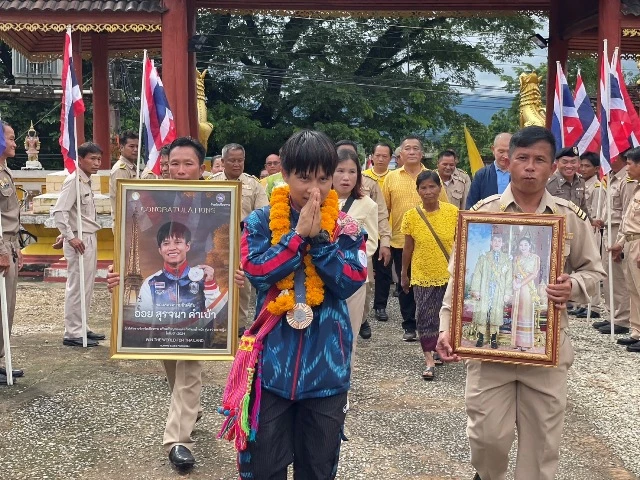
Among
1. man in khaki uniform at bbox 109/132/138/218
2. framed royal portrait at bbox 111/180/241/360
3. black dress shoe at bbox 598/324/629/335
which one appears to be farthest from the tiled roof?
framed royal portrait at bbox 111/180/241/360

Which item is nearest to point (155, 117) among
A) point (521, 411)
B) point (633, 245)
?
point (633, 245)

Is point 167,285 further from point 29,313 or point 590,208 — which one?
point 590,208

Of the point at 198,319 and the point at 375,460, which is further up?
the point at 198,319

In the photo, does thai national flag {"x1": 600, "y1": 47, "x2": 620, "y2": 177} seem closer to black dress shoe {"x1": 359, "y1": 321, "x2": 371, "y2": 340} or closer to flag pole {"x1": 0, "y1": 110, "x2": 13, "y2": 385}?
black dress shoe {"x1": 359, "y1": 321, "x2": 371, "y2": 340}

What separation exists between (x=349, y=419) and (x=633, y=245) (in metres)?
4.14

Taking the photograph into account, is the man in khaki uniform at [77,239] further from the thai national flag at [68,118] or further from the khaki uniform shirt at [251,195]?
the khaki uniform shirt at [251,195]

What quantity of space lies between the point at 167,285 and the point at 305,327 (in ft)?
4.83

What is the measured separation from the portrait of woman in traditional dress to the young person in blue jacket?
656 millimetres

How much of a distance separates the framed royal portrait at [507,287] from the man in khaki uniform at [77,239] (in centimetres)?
495

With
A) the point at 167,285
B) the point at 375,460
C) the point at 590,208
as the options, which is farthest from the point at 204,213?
the point at 590,208

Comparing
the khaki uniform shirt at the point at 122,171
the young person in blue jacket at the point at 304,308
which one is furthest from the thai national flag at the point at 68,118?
the young person in blue jacket at the point at 304,308

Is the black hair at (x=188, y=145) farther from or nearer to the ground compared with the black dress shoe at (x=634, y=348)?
farther from the ground

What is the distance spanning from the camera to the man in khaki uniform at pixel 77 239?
734 cm

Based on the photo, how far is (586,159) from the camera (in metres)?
9.75
